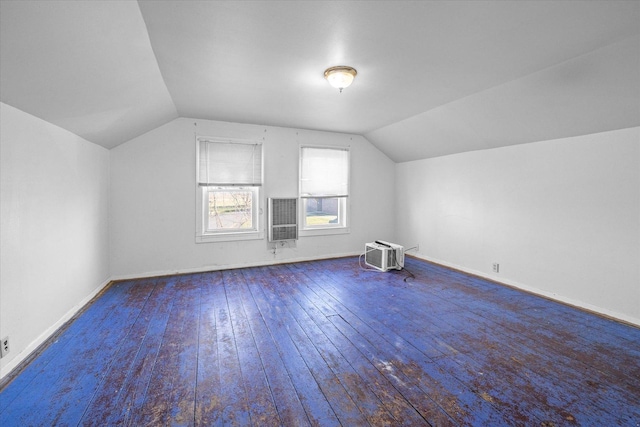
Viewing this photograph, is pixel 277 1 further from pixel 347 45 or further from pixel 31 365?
pixel 31 365

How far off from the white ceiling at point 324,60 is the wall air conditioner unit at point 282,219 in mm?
1623

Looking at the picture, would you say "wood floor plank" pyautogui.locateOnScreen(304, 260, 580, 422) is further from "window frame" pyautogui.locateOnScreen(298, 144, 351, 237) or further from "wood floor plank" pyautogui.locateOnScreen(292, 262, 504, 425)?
"window frame" pyautogui.locateOnScreen(298, 144, 351, 237)

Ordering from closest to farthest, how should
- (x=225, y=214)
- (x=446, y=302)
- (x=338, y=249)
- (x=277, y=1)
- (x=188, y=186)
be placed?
1. (x=277, y=1)
2. (x=446, y=302)
3. (x=188, y=186)
4. (x=225, y=214)
5. (x=338, y=249)

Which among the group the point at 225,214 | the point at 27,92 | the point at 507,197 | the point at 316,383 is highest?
the point at 27,92

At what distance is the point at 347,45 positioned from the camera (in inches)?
88.0

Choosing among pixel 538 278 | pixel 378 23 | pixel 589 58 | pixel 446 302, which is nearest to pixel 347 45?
pixel 378 23

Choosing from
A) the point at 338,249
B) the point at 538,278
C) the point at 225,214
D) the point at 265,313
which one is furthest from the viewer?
the point at 338,249

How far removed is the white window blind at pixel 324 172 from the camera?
206 inches

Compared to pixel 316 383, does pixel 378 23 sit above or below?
above

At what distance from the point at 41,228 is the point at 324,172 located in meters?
3.94

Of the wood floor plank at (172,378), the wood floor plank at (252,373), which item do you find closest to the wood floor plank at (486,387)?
the wood floor plank at (252,373)

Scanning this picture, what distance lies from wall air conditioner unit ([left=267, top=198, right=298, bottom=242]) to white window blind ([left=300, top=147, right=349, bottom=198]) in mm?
368

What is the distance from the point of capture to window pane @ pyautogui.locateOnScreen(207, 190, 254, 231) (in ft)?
15.3

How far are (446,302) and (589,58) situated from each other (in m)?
2.60
